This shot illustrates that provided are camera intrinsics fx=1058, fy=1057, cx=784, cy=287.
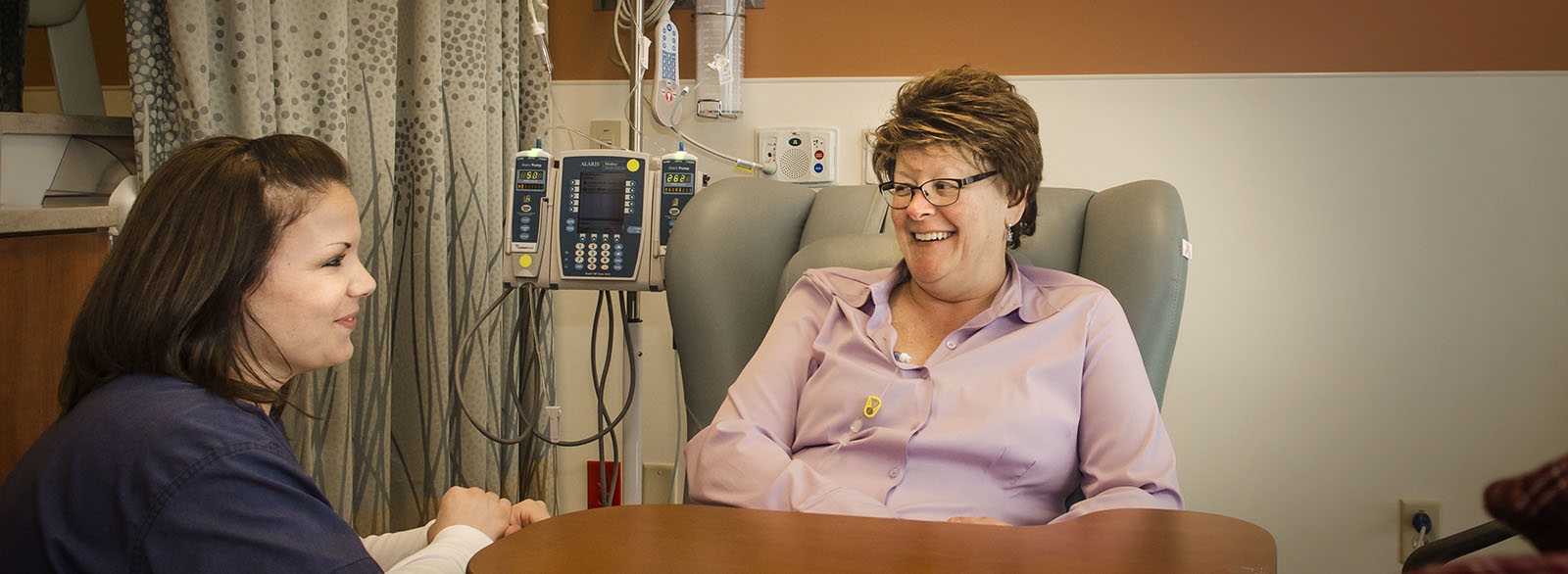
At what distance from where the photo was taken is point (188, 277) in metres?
0.97

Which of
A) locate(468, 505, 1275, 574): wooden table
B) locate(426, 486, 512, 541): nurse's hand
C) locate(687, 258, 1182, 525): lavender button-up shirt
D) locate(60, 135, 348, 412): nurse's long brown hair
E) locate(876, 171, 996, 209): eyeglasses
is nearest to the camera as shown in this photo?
locate(468, 505, 1275, 574): wooden table

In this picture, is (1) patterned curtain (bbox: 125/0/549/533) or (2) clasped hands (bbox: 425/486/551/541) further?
(1) patterned curtain (bbox: 125/0/549/533)

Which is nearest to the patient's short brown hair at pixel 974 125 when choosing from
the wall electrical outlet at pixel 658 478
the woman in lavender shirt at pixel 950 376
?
the woman in lavender shirt at pixel 950 376

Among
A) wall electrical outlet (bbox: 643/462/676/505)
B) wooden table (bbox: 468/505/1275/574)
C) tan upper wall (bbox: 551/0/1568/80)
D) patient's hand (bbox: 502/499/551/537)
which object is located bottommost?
wall electrical outlet (bbox: 643/462/676/505)

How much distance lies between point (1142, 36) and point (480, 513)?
Answer: 1867 mm

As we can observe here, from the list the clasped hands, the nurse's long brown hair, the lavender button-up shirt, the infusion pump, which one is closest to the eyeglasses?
the lavender button-up shirt

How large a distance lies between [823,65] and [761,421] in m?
1.24

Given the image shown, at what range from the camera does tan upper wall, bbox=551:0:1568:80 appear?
227cm

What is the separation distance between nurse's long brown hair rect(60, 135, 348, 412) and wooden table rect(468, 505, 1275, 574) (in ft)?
1.20

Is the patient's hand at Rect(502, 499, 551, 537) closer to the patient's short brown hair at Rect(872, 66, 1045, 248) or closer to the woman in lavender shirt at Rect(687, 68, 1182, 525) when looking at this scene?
the woman in lavender shirt at Rect(687, 68, 1182, 525)

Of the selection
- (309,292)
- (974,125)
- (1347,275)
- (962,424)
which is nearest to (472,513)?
(309,292)

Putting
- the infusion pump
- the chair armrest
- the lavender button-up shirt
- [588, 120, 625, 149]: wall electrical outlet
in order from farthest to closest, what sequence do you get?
[588, 120, 625, 149]: wall electrical outlet
the infusion pump
the chair armrest
the lavender button-up shirt

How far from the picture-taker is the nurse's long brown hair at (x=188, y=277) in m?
0.96

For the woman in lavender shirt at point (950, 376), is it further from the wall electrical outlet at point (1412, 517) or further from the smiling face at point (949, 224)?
the wall electrical outlet at point (1412, 517)
